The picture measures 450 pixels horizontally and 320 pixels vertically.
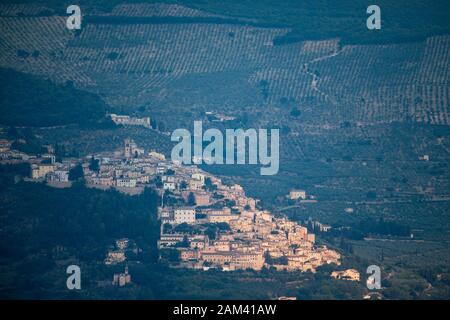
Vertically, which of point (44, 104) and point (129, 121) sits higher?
point (44, 104)

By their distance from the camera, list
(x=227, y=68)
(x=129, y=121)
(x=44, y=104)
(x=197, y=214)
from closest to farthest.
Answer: (x=197, y=214) < (x=129, y=121) < (x=44, y=104) < (x=227, y=68)

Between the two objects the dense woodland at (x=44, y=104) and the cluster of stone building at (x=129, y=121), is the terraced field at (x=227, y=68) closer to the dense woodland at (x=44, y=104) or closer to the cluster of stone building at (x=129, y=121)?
the cluster of stone building at (x=129, y=121)

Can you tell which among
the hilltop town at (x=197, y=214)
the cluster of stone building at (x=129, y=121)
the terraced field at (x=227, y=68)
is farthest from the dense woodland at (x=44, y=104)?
the hilltop town at (x=197, y=214)

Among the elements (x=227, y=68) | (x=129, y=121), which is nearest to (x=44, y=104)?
(x=129, y=121)

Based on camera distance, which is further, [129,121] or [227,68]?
[227,68]

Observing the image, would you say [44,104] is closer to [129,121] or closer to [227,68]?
[129,121]

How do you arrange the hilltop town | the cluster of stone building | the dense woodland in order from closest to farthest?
the hilltop town → the dense woodland → the cluster of stone building

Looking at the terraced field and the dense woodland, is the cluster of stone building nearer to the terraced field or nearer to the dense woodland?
the dense woodland

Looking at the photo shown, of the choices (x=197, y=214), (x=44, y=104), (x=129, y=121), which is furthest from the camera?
(x=44, y=104)

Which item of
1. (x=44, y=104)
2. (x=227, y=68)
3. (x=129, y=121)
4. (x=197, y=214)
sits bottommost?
(x=197, y=214)

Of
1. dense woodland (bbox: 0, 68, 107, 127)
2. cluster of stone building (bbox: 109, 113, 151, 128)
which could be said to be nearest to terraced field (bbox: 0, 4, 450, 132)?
cluster of stone building (bbox: 109, 113, 151, 128)
